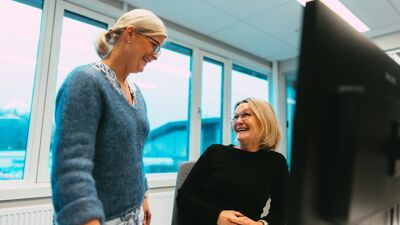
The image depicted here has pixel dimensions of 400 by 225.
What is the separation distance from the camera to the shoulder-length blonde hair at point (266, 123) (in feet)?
4.91

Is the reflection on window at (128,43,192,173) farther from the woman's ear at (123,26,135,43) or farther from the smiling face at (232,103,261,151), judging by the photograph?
the woman's ear at (123,26,135,43)

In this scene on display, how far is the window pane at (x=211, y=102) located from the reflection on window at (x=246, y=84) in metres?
0.26

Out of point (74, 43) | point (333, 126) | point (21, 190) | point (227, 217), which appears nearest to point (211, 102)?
point (74, 43)

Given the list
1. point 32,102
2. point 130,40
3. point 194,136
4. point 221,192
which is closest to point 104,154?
point 130,40

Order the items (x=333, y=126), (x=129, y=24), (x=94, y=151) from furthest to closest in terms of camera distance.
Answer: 1. (x=129, y=24)
2. (x=94, y=151)
3. (x=333, y=126)

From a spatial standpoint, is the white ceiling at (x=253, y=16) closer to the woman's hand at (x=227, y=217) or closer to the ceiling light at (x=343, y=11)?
the ceiling light at (x=343, y=11)

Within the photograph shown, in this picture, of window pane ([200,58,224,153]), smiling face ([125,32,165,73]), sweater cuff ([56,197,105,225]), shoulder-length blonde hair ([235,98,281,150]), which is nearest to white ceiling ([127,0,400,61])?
window pane ([200,58,224,153])

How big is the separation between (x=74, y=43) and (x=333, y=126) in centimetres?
259

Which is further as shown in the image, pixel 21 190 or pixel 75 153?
pixel 21 190

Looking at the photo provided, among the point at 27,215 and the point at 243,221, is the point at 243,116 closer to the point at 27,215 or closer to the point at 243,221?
the point at 243,221

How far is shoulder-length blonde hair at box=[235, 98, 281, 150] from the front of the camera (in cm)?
150

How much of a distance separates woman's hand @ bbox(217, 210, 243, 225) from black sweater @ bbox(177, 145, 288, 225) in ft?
0.07

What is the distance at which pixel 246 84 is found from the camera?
4219mm

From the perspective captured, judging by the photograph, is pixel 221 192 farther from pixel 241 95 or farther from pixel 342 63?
pixel 241 95
